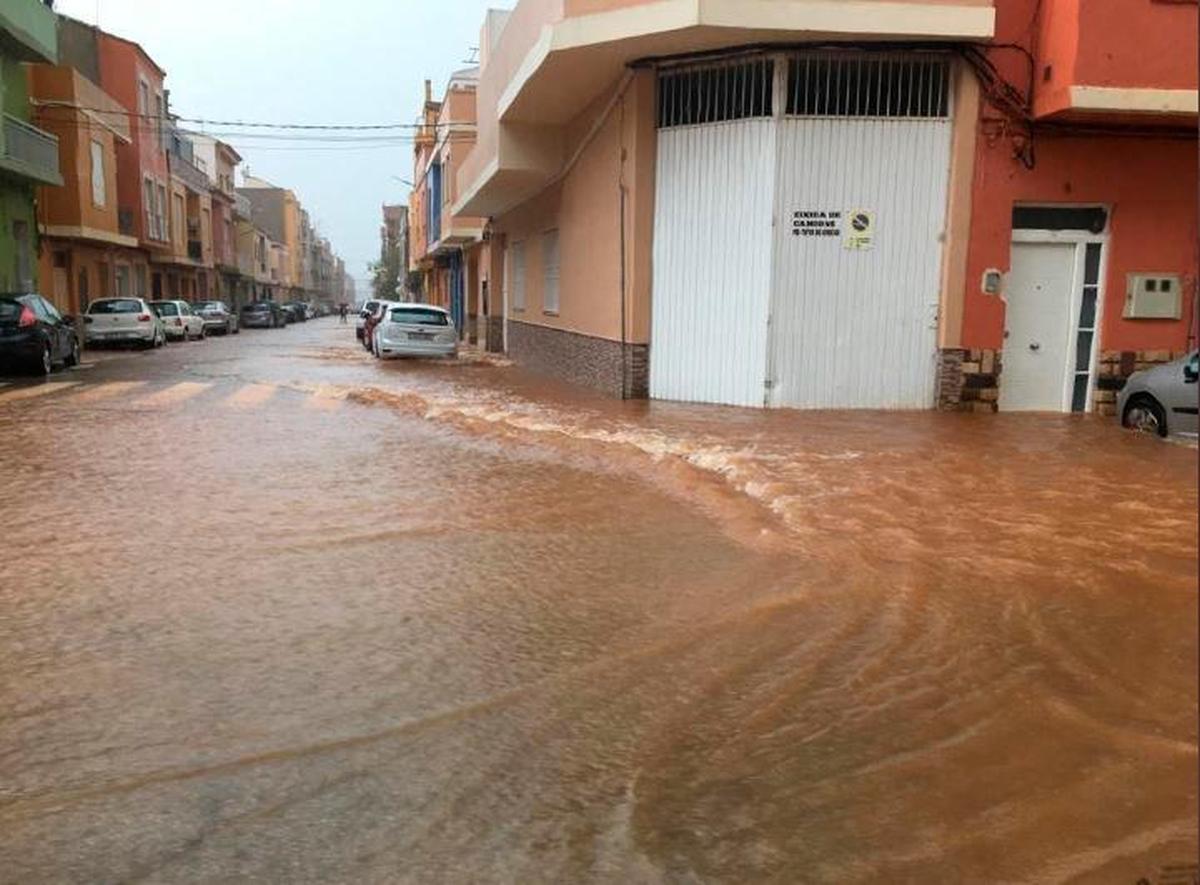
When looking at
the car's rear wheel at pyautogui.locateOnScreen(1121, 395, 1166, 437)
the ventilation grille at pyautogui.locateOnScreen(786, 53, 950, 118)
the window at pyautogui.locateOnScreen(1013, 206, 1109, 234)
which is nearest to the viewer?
the car's rear wheel at pyautogui.locateOnScreen(1121, 395, 1166, 437)

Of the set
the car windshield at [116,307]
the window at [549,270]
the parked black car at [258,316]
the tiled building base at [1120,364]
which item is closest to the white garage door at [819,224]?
the tiled building base at [1120,364]

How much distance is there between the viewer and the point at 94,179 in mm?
32812

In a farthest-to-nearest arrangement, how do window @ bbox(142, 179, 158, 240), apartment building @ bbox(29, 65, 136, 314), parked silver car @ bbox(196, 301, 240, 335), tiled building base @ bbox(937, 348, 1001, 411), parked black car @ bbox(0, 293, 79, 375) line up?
parked silver car @ bbox(196, 301, 240, 335)
window @ bbox(142, 179, 158, 240)
apartment building @ bbox(29, 65, 136, 314)
parked black car @ bbox(0, 293, 79, 375)
tiled building base @ bbox(937, 348, 1001, 411)

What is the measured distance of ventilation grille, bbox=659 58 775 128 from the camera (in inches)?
484

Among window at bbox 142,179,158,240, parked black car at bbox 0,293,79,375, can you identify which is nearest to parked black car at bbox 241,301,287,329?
window at bbox 142,179,158,240

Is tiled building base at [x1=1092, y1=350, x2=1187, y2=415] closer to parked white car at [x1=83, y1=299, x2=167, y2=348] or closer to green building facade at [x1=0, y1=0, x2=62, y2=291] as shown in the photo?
green building facade at [x1=0, y1=0, x2=62, y2=291]

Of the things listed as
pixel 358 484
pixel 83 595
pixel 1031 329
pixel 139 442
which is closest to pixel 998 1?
pixel 1031 329

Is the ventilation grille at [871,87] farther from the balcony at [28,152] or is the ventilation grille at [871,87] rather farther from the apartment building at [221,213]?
the apartment building at [221,213]

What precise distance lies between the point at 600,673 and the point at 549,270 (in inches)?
654

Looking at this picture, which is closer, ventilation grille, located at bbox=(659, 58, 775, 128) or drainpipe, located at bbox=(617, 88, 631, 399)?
ventilation grille, located at bbox=(659, 58, 775, 128)

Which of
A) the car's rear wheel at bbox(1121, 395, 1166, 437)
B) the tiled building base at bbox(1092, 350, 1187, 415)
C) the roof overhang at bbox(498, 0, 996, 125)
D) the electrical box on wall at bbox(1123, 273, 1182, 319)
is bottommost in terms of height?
the car's rear wheel at bbox(1121, 395, 1166, 437)

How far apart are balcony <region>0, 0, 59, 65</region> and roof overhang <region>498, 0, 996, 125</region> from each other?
17914 mm

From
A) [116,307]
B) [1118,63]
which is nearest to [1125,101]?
[1118,63]

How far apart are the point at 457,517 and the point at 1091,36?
8.69 m
